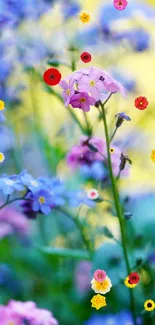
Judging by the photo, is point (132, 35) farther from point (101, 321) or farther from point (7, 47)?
point (101, 321)

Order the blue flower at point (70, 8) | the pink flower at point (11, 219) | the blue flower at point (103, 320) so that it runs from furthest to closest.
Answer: the pink flower at point (11, 219) < the blue flower at point (70, 8) < the blue flower at point (103, 320)

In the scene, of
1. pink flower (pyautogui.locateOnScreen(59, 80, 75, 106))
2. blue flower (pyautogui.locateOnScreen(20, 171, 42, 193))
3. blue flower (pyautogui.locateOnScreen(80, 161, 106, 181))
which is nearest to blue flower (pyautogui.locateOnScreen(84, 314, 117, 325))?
blue flower (pyautogui.locateOnScreen(80, 161, 106, 181))

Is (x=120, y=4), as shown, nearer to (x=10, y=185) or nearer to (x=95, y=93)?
(x=95, y=93)

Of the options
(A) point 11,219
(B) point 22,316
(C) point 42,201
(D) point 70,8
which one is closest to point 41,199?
(C) point 42,201

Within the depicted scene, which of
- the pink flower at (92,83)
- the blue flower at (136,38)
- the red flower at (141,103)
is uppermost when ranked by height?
the blue flower at (136,38)

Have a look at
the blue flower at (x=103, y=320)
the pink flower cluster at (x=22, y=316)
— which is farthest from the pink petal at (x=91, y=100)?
the blue flower at (x=103, y=320)

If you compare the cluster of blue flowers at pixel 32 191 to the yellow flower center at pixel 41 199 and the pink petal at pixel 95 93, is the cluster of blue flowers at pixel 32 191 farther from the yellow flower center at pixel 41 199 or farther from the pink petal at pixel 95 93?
the pink petal at pixel 95 93

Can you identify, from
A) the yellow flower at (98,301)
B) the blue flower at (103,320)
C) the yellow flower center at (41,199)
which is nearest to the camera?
the yellow flower at (98,301)

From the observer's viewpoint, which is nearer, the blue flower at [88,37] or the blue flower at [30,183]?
the blue flower at [30,183]
